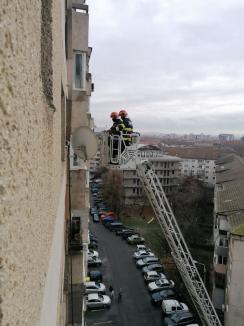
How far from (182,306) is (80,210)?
13.5 meters

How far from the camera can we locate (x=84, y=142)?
6.86m

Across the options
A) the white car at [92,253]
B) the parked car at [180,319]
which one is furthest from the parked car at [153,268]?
the parked car at [180,319]

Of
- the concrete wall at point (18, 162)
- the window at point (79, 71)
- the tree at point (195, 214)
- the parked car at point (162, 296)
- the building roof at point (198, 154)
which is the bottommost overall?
the parked car at point (162, 296)

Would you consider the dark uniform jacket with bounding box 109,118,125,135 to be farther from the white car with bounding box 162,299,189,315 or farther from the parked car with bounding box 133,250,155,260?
the parked car with bounding box 133,250,155,260

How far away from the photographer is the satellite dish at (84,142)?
22.4 feet

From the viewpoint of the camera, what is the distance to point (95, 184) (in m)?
58.4

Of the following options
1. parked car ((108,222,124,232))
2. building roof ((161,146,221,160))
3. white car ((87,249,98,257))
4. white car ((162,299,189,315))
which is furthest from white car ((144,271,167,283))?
building roof ((161,146,221,160))

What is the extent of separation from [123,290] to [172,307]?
13.2 ft

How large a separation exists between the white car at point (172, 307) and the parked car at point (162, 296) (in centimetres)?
65

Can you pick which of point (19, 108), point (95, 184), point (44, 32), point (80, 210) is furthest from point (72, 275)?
point (95, 184)

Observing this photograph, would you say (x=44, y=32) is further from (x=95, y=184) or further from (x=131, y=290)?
(x=95, y=184)

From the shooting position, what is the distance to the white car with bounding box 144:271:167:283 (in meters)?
23.0

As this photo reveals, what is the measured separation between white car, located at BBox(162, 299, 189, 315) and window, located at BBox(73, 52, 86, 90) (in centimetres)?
1497

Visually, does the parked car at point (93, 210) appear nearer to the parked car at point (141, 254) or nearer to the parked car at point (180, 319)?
the parked car at point (141, 254)
